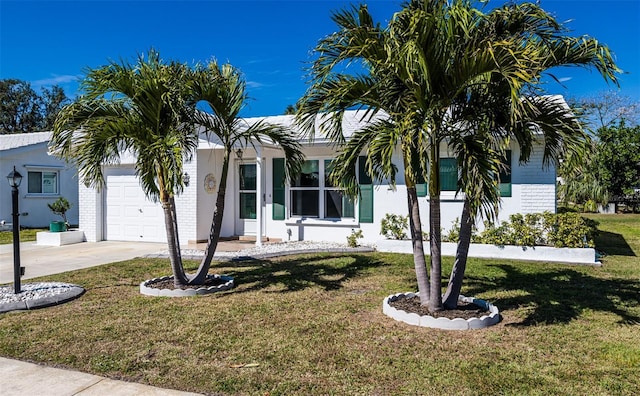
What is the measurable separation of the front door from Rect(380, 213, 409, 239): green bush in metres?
4.00

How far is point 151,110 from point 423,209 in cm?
702

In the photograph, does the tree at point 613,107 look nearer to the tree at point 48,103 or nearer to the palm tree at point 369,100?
the palm tree at point 369,100

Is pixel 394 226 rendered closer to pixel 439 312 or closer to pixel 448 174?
pixel 448 174

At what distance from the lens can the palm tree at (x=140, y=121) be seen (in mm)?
5871

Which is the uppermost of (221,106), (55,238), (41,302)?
(221,106)

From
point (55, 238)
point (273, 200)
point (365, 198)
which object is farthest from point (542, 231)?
point (55, 238)

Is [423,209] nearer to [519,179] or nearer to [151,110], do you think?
[519,179]

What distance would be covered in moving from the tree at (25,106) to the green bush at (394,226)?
37.8 metres

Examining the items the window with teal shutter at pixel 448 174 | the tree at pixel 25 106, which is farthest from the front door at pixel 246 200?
the tree at pixel 25 106

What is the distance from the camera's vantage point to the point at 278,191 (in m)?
12.4

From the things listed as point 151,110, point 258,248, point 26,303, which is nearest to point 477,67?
point 151,110

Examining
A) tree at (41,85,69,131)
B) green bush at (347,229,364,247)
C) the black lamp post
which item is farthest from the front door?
tree at (41,85,69,131)

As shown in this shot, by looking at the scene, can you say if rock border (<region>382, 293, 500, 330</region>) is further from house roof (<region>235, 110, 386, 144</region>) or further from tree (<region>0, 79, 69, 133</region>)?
tree (<region>0, 79, 69, 133</region>)

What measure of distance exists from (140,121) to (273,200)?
21.0 feet
